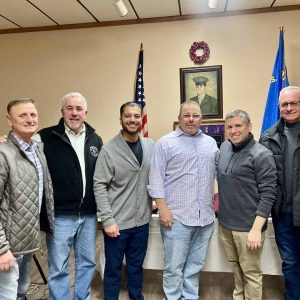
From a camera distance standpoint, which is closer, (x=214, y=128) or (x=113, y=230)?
(x=113, y=230)

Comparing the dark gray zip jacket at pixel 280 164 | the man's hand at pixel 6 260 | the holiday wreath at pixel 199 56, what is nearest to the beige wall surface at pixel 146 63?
the holiday wreath at pixel 199 56

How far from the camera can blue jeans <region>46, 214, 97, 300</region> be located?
6.40 feet

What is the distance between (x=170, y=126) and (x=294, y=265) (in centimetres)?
260

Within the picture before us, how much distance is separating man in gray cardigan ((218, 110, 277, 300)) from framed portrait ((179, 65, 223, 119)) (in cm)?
215

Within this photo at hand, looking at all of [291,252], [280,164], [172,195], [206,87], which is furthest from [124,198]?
[206,87]

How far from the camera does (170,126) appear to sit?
14.0ft

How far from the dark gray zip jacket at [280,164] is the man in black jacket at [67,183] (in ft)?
3.86

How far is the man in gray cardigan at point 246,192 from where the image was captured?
6.22 feet

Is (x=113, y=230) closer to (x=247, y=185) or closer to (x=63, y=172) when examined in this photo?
(x=63, y=172)

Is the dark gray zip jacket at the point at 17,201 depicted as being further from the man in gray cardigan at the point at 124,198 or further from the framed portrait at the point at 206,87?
the framed portrait at the point at 206,87

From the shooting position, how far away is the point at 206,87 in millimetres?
4117

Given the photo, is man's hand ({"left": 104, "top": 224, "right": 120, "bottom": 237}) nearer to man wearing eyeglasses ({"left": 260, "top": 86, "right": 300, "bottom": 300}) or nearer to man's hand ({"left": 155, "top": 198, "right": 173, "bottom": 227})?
man's hand ({"left": 155, "top": 198, "right": 173, "bottom": 227})

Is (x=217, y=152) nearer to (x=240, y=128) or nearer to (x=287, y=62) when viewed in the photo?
(x=240, y=128)

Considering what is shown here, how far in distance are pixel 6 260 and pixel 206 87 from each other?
3301 mm
